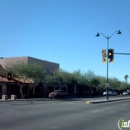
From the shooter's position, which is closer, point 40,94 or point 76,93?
point 40,94

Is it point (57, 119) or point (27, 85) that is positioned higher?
point (27, 85)

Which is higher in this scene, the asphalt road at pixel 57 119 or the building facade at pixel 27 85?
the building facade at pixel 27 85

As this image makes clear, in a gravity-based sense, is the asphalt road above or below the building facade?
below

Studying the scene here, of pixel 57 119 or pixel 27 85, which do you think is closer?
pixel 57 119

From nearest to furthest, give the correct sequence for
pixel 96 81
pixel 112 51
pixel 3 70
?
pixel 112 51
pixel 3 70
pixel 96 81

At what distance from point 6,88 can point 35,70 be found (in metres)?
6.98

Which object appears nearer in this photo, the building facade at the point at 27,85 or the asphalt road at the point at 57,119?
the asphalt road at the point at 57,119

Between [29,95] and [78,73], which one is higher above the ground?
[78,73]

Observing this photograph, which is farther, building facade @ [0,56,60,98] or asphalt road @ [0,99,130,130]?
building facade @ [0,56,60,98]

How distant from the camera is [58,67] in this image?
7419cm

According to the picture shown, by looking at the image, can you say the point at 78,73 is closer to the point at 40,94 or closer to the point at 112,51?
the point at 40,94

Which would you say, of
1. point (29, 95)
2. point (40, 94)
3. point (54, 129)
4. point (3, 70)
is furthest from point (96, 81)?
point (54, 129)

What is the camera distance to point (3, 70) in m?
55.3

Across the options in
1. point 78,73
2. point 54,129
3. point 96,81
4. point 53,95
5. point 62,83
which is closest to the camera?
point 54,129
